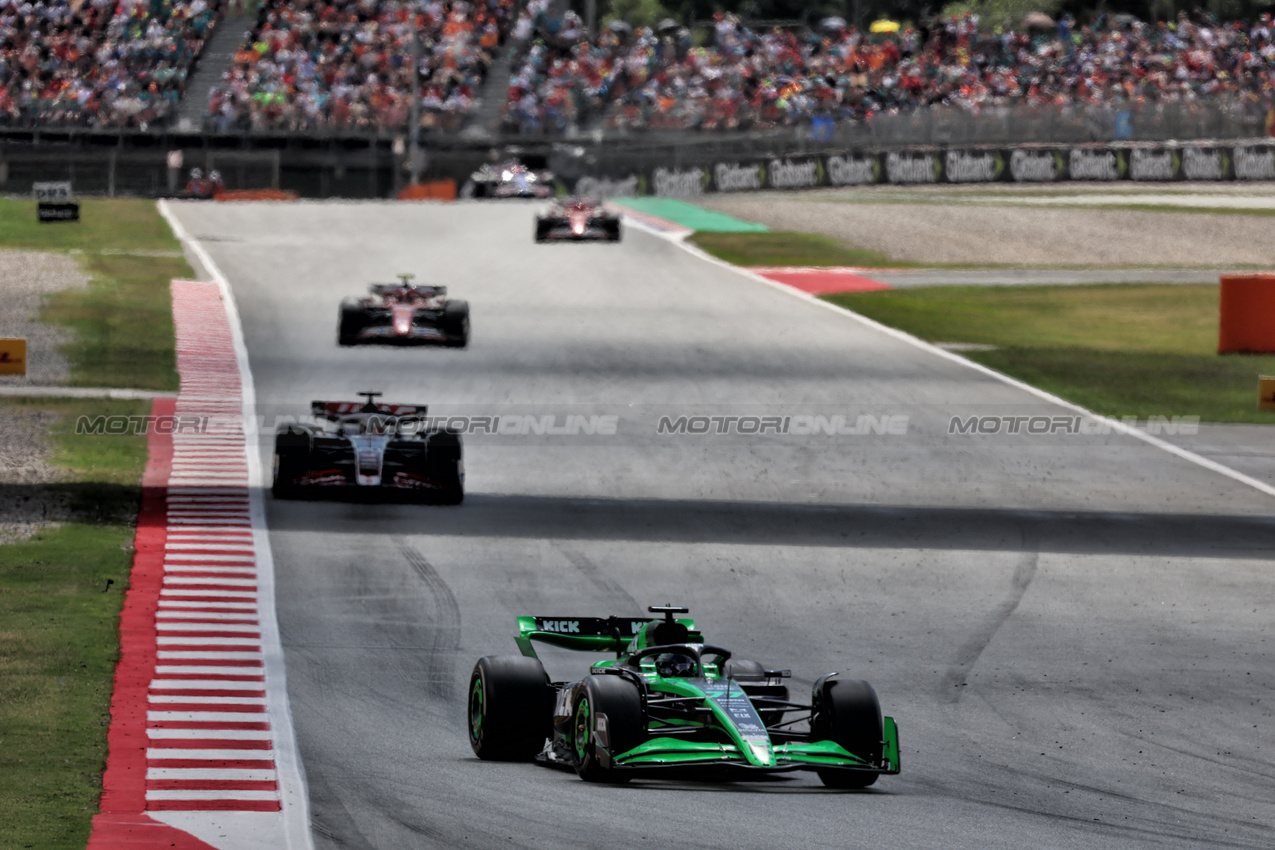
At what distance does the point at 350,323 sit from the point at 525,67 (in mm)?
37226

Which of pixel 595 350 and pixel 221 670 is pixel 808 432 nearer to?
pixel 595 350

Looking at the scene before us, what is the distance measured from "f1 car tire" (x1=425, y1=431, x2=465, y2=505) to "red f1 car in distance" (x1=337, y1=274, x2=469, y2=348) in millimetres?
10250

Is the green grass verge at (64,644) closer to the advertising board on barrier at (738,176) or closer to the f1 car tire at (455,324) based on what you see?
the f1 car tire at (455,324)

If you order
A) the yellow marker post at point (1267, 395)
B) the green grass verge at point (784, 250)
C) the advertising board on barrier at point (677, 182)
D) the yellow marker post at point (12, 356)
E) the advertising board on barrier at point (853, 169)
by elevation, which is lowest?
the yellow marker post at point (1267, 395)

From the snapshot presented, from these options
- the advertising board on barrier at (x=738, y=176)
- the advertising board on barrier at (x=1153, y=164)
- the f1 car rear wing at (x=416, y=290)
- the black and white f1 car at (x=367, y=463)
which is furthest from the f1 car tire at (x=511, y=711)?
the advertising board on barrier at (x=1153, y=164)

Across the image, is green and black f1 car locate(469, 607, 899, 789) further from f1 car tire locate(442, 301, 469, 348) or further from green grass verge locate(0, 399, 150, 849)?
f1 car tire locate(442, 301, 469, 348)

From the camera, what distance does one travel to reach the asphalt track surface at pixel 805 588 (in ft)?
29.3

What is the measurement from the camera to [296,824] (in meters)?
8.48

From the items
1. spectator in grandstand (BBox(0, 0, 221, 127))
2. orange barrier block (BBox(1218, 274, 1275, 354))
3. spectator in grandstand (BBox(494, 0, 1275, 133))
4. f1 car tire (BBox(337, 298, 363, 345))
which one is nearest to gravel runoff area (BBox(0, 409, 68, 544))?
f1 car tire (BBox(337, 298, 363, 345))

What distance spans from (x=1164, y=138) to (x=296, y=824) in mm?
56590

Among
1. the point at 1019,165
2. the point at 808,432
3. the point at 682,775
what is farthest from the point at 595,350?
the point at 1019,165

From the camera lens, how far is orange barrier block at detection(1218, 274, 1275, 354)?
3047 cm

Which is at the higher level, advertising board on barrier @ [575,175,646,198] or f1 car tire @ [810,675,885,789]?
advertising board on barrier @ [575,175,646,198]

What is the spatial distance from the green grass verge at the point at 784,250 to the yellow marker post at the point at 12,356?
73.1ft
